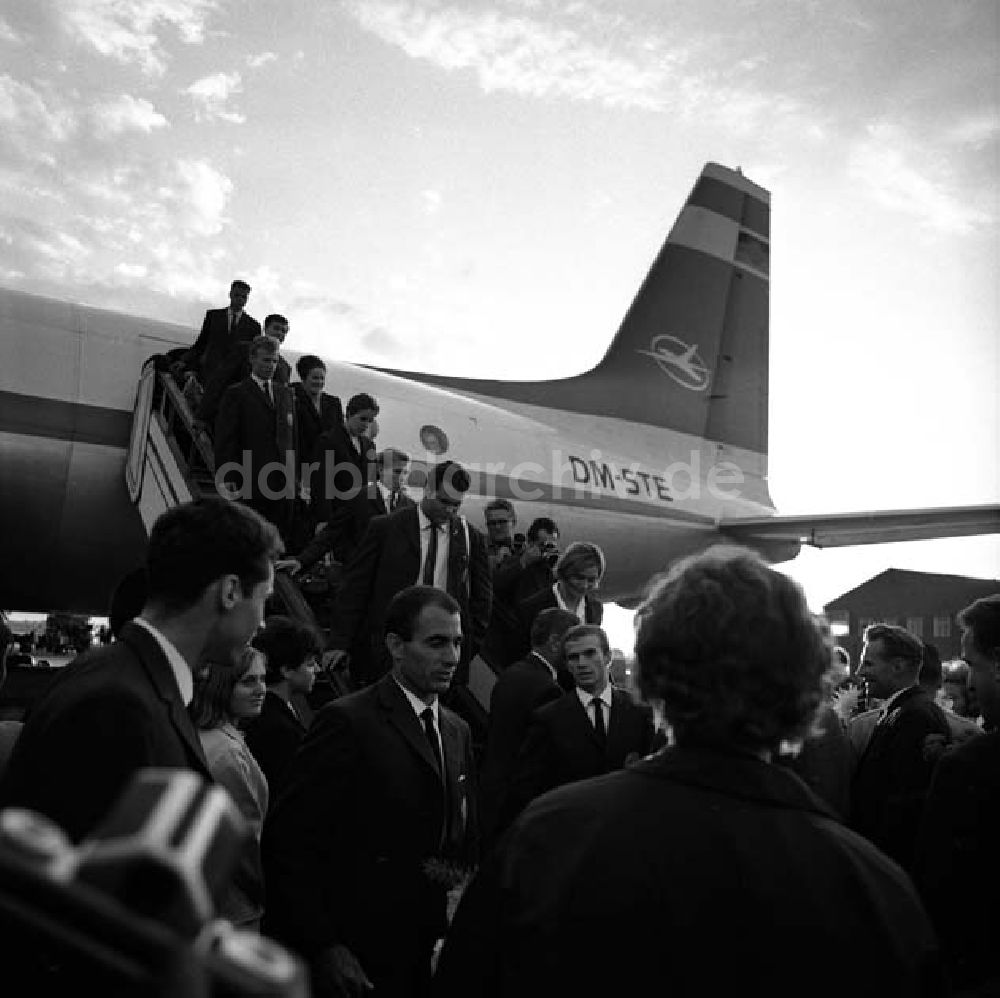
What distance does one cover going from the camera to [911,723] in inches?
175

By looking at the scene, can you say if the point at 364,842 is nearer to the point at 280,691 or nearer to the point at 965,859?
the point at 965,859

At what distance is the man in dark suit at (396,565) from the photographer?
18.2 ft

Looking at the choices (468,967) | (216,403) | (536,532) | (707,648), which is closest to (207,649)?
(468,967)

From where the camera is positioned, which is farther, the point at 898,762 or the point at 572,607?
the point at 572,607

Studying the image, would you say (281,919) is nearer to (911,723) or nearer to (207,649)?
(207,649)

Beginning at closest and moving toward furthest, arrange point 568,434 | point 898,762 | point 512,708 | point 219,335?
point 898,762, point 512,708, point 219,335, point 568,434

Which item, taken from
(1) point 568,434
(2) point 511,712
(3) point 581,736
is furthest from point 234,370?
(1) point 568,434

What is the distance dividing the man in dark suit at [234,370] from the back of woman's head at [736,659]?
21.0 ft

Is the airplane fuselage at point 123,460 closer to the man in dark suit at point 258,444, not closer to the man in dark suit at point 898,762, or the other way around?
the man in dark suit at point 258,444

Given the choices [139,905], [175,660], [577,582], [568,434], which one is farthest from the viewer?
[568,434]

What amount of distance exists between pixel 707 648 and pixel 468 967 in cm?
57

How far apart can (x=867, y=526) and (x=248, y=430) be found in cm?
841

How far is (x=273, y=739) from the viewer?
4180mm

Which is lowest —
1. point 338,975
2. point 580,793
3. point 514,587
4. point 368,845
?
point 338,975
